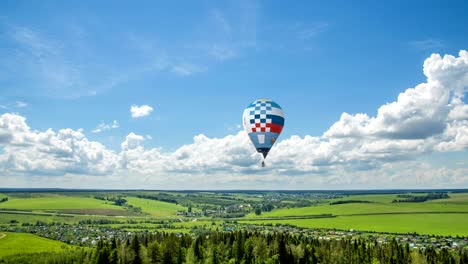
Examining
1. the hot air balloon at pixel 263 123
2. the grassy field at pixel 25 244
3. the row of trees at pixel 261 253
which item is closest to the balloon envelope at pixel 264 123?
the hot air balloon at pixel 263 123

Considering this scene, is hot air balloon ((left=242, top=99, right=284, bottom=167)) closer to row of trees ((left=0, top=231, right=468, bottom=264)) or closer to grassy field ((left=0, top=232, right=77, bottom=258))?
row of trees ((left=0, top=231, right=468, bottom=264))

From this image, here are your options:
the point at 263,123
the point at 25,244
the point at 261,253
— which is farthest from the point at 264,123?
the point at 25,244

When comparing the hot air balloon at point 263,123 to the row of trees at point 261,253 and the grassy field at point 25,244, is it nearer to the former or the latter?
the row of trees at point 261,253

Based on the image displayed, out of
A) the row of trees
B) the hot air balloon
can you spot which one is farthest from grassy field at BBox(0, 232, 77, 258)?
the hot air balloon

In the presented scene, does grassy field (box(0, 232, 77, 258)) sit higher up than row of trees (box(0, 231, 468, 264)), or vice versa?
row of trees (box(0, 231, 468, 264))

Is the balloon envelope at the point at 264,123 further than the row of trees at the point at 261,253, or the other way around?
the row of trees at the point at 261,253

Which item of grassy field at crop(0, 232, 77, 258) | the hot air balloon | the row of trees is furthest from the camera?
grassy field at crop(0, 232, 77, 258)
